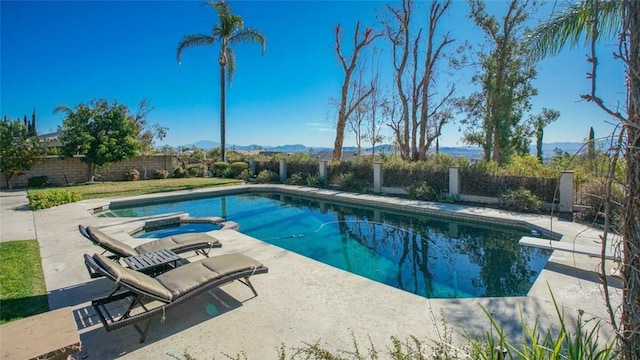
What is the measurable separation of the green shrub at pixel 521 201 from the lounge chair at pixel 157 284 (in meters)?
9.92

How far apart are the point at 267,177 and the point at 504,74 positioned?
14.3 m

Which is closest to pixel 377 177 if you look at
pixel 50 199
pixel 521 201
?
pixel 521 201

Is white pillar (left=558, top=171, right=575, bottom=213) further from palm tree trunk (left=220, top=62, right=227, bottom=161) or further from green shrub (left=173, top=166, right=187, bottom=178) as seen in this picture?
green shrub (left=173, top=166, right=187, bottom=178)

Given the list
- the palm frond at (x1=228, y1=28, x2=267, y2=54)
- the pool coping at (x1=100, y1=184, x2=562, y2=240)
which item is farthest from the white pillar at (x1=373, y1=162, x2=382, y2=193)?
the palm frond at (x1=228, y1=28, x2=267, y2=54)

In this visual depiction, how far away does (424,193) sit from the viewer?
13219 mm

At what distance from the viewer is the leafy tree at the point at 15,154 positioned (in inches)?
629

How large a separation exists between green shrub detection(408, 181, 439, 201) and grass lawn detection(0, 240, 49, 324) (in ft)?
38.8

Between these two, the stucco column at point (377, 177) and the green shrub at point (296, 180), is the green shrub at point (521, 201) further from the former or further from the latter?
the green shrub at point (296, 180)

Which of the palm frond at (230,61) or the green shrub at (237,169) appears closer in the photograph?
the green shrub at (237,169)

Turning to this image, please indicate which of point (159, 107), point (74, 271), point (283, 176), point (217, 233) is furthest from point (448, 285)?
point (159, 107)

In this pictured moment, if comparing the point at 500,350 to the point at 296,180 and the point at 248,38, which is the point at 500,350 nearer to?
the point at 296,180

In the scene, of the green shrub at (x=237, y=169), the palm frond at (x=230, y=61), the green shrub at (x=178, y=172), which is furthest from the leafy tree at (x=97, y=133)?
the palm frond at (x=230, y=61)

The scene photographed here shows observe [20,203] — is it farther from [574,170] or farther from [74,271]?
[574,170]

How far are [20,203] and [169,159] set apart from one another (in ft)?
34.4
